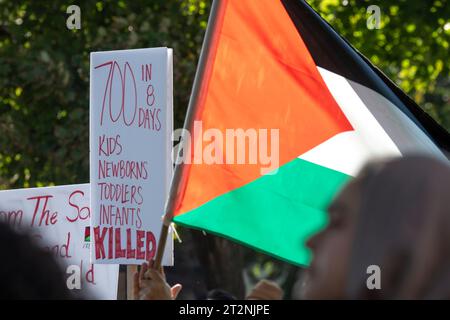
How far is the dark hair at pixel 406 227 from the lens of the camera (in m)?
1.44

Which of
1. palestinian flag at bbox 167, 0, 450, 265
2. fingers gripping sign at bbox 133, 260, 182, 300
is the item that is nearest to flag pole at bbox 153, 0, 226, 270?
palestinian flag at bbox 167, 0, 450, 265

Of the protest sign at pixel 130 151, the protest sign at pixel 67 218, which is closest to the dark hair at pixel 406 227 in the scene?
the protest sign at pixel 130 151

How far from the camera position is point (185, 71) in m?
9.91

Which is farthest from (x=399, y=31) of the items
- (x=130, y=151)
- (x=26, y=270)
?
(x=26, y=270)

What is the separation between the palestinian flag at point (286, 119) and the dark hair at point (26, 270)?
2001mm

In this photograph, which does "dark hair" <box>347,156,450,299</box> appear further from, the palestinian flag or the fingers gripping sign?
the palestinian flag

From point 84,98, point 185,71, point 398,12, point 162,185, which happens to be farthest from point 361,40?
point 162,185

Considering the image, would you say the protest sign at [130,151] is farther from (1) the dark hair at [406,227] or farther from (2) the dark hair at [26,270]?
(1) the dark hair at [406,227]

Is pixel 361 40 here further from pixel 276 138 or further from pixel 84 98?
pixel 276 138

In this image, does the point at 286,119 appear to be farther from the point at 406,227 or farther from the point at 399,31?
the point at 399,31

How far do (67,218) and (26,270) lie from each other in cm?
393

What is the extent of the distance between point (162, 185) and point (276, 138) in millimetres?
985
